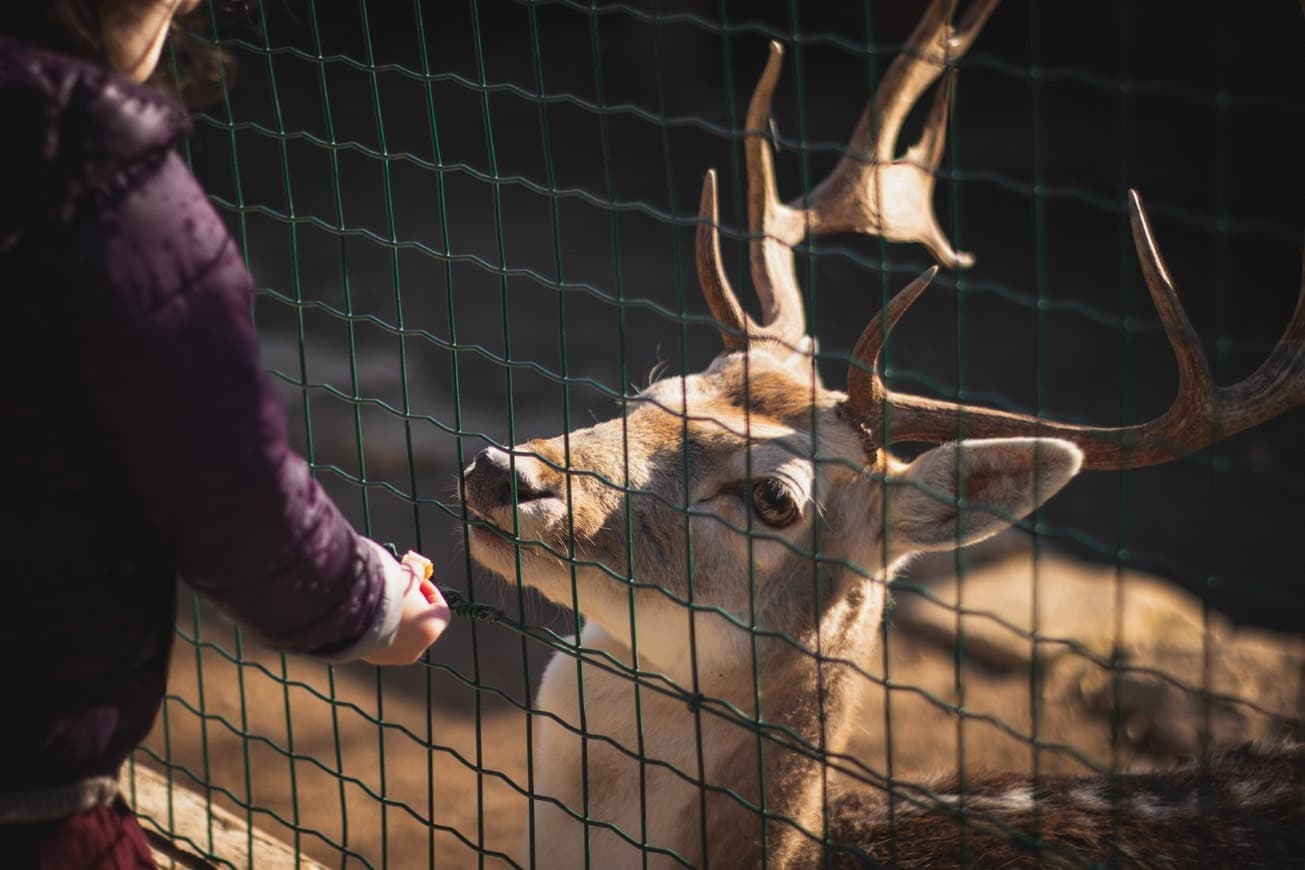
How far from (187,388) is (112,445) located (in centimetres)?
11

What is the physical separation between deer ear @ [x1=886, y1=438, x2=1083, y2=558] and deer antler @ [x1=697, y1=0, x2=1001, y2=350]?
19.9 inches

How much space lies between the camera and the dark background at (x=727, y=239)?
240 inches

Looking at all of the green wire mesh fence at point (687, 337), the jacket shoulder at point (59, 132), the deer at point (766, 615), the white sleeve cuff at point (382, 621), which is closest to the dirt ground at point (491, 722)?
the green wire mesh fence at point (687, 337)

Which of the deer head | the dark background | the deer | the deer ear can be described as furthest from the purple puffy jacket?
the dark background

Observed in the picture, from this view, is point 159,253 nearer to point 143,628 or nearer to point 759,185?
point 143,628

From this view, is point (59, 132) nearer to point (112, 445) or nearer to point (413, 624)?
point (112, 445)

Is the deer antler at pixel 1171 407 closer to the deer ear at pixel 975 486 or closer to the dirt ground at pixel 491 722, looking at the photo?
the deer ear at pixel 975 486

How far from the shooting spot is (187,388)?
143 centimetres

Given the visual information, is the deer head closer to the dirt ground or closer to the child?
the child

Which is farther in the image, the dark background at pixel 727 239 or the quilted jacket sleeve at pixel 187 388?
the dark background at pixel 727 239

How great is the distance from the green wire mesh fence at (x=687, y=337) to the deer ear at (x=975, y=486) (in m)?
0.12

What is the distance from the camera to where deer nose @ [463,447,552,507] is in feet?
8.82

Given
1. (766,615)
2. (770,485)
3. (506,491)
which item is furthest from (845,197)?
(506,491)

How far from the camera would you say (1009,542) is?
583 centimetres
